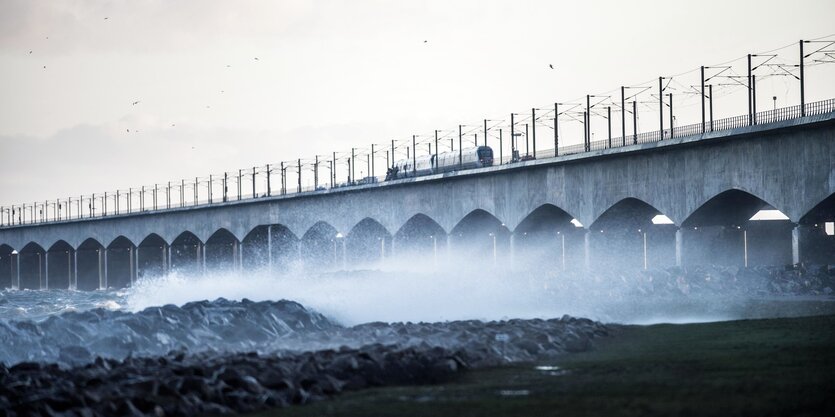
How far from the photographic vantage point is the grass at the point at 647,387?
13.0 metres

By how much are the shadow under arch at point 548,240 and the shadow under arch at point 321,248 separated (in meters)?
28.8

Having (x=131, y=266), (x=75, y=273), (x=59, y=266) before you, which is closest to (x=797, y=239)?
(x=131, y=266)

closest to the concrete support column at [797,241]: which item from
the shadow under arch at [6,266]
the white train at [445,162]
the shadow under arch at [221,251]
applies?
A: the white train at [445,162]

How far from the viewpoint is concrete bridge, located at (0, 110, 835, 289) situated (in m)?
50.6

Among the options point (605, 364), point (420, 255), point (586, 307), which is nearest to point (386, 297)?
point (586, 307)

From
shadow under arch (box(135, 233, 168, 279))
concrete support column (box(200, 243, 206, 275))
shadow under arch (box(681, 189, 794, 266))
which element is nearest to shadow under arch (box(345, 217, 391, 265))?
concrete support column (box(200, 243, 206, 275))

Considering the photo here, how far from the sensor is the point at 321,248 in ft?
347

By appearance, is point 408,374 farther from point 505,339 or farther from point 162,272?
point 162,272

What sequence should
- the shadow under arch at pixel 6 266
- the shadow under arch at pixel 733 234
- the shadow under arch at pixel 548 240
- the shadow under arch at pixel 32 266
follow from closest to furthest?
the shadow under arch at pixel 733 234 < the shadow under arch at pixel 548 240 < the shadow under arch at pixel 32 266 < the shadow under arch at pixel 6 266

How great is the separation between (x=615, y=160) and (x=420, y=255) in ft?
108

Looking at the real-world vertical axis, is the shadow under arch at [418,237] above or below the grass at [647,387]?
above

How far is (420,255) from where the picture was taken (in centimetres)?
9144

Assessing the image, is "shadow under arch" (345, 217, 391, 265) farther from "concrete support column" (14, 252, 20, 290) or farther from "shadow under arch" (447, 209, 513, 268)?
"concrete support column" (14, 252, 20, 290)

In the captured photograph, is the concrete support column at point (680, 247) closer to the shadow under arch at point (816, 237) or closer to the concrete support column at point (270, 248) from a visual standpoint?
the shadow under arch at point (816, 237)
